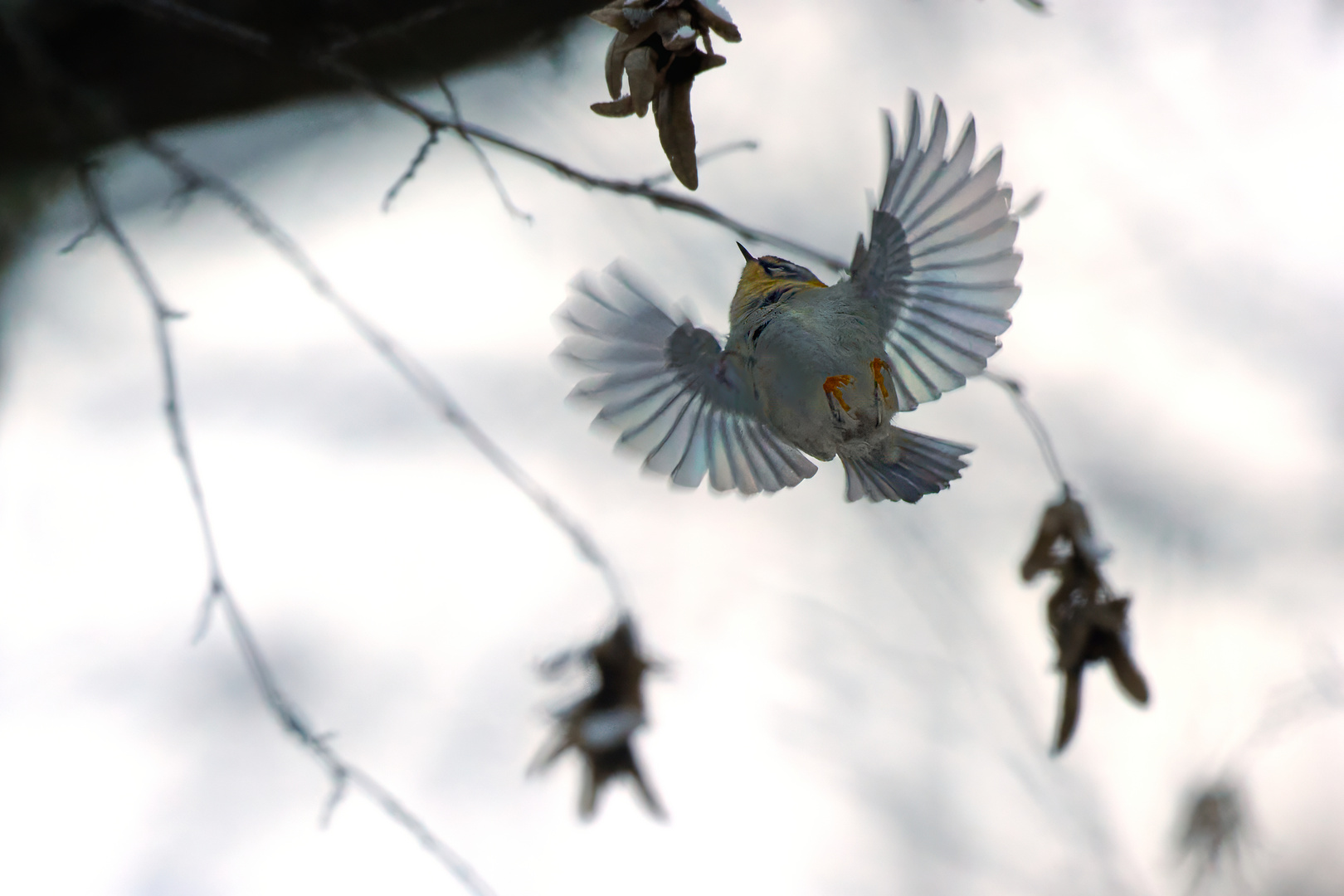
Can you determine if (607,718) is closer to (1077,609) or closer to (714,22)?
(1077,609)

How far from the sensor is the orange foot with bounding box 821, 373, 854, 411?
454 millimetres

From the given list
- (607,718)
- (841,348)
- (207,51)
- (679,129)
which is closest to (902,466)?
(841,348)

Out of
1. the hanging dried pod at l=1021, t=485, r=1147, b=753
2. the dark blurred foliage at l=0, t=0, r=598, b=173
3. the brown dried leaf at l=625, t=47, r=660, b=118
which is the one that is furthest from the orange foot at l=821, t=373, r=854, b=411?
the dark blurred foliage at l=0, t=0, r=598, b=173

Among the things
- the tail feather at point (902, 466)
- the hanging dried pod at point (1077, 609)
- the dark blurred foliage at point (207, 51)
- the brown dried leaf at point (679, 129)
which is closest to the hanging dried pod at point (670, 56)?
the brown dried leaf at point (679, 129)

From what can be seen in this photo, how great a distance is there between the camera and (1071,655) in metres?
0.68

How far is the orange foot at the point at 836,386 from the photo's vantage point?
45 cm

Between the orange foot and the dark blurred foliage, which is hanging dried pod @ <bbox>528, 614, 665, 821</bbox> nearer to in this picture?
the orange foot

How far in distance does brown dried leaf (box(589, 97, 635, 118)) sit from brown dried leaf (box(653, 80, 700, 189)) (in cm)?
2

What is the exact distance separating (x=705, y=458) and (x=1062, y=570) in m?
0.29

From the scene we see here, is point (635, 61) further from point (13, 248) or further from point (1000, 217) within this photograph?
point (13, 248)

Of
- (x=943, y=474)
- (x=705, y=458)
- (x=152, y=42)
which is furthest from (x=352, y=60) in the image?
(x=943, y=474)

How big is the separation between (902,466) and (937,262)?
98 millimetres

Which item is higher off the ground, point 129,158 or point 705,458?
point 705,458

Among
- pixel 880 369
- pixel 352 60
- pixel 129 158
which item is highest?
pixel 880 369
